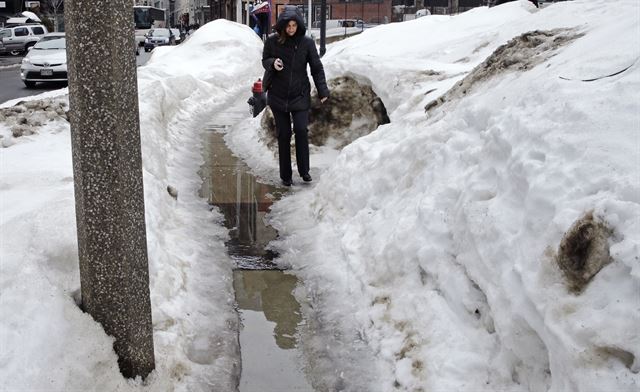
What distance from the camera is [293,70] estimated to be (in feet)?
23.2

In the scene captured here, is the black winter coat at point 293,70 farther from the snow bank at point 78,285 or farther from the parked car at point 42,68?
the parked car at point 42,68

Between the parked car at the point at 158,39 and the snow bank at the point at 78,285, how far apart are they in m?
46.8

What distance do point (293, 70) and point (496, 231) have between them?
4197mm

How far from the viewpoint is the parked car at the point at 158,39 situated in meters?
51.6

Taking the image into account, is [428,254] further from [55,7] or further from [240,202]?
[55,7]

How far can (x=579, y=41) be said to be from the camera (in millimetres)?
4914

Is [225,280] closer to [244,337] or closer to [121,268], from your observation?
[244,337]

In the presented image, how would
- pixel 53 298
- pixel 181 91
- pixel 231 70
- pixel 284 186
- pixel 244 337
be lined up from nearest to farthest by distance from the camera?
1. pixel 53 298
2. pixel 244 337
3. pixel 284 186
4. pixel 181 91
5. pixel 231 70

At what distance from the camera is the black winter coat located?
7047 mm

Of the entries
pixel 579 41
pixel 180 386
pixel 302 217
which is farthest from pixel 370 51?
pixel 180 386

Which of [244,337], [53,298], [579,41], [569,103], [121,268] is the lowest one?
[244,337]

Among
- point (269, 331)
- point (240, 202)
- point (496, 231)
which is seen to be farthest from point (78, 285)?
point (240, 202)

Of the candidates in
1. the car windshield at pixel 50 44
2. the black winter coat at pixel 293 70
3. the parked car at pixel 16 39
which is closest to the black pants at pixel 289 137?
the black winter coat at pixel 293 70

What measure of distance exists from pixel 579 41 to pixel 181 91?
422 inches
